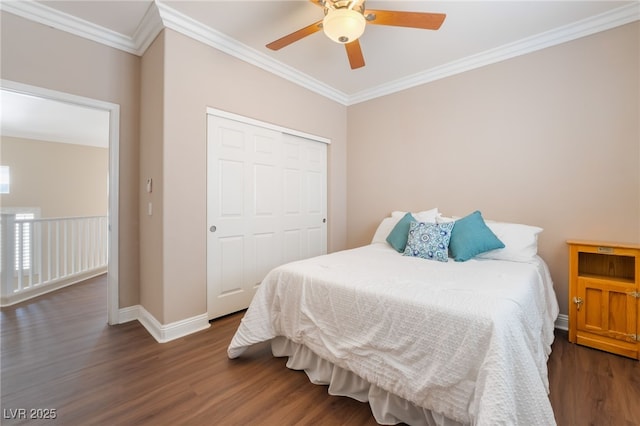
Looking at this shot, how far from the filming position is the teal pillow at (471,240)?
217cm

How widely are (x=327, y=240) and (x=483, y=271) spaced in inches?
85.2

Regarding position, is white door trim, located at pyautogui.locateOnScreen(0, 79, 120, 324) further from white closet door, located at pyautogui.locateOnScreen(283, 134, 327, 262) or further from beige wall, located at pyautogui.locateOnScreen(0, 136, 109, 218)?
beige wall, located at pyautogui.locateOnScreen(0, 136, 109, 218)

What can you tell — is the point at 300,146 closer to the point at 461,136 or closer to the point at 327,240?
the point at 327,240

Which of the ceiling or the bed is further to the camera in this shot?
the ceiling

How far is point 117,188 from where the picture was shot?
8.09 feet

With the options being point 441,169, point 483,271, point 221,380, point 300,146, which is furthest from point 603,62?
point 221,380

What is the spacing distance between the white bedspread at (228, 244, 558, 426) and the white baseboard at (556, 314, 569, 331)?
516 millimetres

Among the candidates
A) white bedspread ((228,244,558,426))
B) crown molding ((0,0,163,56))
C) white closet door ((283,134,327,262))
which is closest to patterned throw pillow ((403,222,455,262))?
white bedspread ((228,244,558,426))

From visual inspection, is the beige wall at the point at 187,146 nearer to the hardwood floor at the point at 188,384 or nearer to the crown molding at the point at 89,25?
the crown molding at the point at 89,25

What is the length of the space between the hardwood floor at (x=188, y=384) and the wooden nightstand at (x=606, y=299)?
0.33 feet

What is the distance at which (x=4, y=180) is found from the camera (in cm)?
497

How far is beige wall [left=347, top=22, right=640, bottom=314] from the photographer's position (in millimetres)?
2139

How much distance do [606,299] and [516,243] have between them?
0.65 meters

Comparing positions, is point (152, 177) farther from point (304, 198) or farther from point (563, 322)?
point (563, 322)
